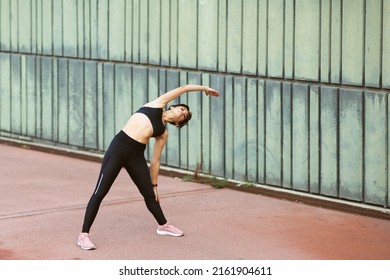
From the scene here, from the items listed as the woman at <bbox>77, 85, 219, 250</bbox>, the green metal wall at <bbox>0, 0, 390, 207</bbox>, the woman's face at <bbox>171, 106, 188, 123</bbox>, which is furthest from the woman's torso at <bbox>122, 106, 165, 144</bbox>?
the green metal wall at <bbox>0, 0, 390, 207</bbox>

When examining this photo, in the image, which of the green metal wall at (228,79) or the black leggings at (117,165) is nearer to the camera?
the black leggings at (117,165)

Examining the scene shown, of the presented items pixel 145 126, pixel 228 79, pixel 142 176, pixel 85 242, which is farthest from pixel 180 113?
pixel 228 79

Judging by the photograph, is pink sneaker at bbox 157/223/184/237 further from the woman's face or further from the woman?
the woman's face

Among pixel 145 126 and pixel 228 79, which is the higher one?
pixel 228 79

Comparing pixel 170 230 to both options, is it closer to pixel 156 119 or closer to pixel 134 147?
pixel 134 147

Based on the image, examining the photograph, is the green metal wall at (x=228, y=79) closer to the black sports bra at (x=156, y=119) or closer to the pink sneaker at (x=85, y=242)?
the black sports bra at (x=156, y=119)

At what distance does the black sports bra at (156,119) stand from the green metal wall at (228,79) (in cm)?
271

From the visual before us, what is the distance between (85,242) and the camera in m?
10.6

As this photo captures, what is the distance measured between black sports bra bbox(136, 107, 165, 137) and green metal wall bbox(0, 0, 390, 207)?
8.90ft

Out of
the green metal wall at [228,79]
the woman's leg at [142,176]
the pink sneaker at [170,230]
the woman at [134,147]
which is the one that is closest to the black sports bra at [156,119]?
the woman at [134,147]

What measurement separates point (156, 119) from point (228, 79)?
3.46 metres

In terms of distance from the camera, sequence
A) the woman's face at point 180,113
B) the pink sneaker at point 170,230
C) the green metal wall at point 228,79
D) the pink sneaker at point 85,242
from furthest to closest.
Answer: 1. the green metal wall at point 228,79
2. the pink sneaker at point 170,230
3. the woman's face at point 180,113
4. the pink sneaker at point 85,242

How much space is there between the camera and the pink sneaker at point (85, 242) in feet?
34.6

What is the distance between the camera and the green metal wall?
12.4m
